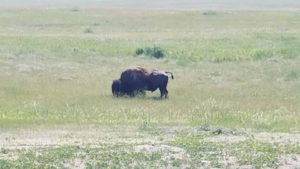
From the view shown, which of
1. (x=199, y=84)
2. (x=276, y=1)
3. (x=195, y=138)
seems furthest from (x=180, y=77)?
(x=276, y=1)

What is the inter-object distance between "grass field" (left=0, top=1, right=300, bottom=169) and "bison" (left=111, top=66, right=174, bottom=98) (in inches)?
12.8

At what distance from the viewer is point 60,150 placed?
Answer: 53.3ft

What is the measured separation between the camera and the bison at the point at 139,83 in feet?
89.2

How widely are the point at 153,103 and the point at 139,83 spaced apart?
1981mm

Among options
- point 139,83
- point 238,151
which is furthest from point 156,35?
point 238,151

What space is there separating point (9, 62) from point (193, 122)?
49.1 ft

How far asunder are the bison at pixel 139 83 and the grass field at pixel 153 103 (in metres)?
0.33

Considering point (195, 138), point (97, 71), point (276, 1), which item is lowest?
point (276, 1)

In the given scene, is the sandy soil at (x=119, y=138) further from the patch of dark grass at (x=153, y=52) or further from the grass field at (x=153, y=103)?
the patch of dark grass at (x=153, y=52)

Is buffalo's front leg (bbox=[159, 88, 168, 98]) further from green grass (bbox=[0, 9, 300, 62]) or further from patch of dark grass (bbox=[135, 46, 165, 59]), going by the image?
patch of dark grass (bbox=[135, 46, 165, 59])

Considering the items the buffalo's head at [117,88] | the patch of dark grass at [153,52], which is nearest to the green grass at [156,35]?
the patch of dark grass at [153,52]

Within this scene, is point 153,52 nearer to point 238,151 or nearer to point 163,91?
point 163,91

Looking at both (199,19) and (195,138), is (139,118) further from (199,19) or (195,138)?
(199,19)

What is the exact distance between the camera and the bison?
89.2 feet
